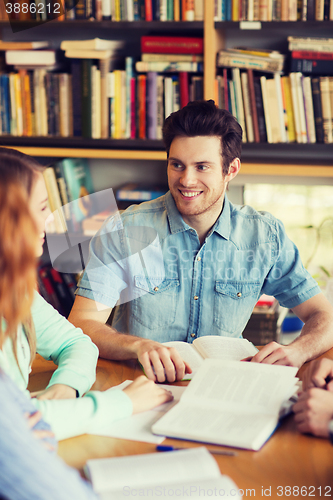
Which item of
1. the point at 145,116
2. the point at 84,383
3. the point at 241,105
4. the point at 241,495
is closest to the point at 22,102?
the point at 145,116

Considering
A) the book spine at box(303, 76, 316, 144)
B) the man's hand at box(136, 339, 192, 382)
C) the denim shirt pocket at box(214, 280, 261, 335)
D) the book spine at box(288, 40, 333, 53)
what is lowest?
the denim shirt pocket at box(214, 280, 261, 335)

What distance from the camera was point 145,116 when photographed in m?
→ 2.04

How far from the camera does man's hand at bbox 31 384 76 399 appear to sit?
88cm

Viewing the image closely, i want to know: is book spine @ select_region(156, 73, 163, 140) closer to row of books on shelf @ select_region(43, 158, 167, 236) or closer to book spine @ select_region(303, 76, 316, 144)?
row of books on shelf @ select_region(43, 158, 167, 236)

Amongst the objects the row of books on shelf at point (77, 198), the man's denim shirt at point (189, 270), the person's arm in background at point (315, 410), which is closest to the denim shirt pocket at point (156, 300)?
the man's denim shirt at point (189, 270)

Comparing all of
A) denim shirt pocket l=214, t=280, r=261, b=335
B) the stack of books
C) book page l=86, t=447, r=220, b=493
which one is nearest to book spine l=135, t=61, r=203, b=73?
the stack of books

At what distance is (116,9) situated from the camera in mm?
1968

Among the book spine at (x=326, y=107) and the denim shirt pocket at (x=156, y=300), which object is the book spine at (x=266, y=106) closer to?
the book spine at (x=326, y=107)

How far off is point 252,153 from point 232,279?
0.97 metres

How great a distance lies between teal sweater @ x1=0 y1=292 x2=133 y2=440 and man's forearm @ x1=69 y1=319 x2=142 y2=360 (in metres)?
0.07

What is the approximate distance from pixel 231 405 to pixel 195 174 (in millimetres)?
798

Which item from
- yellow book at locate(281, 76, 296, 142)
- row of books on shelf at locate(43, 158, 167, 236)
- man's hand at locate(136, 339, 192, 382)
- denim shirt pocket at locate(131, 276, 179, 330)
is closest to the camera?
man's hand at locate(136, 339, 192, 382)
